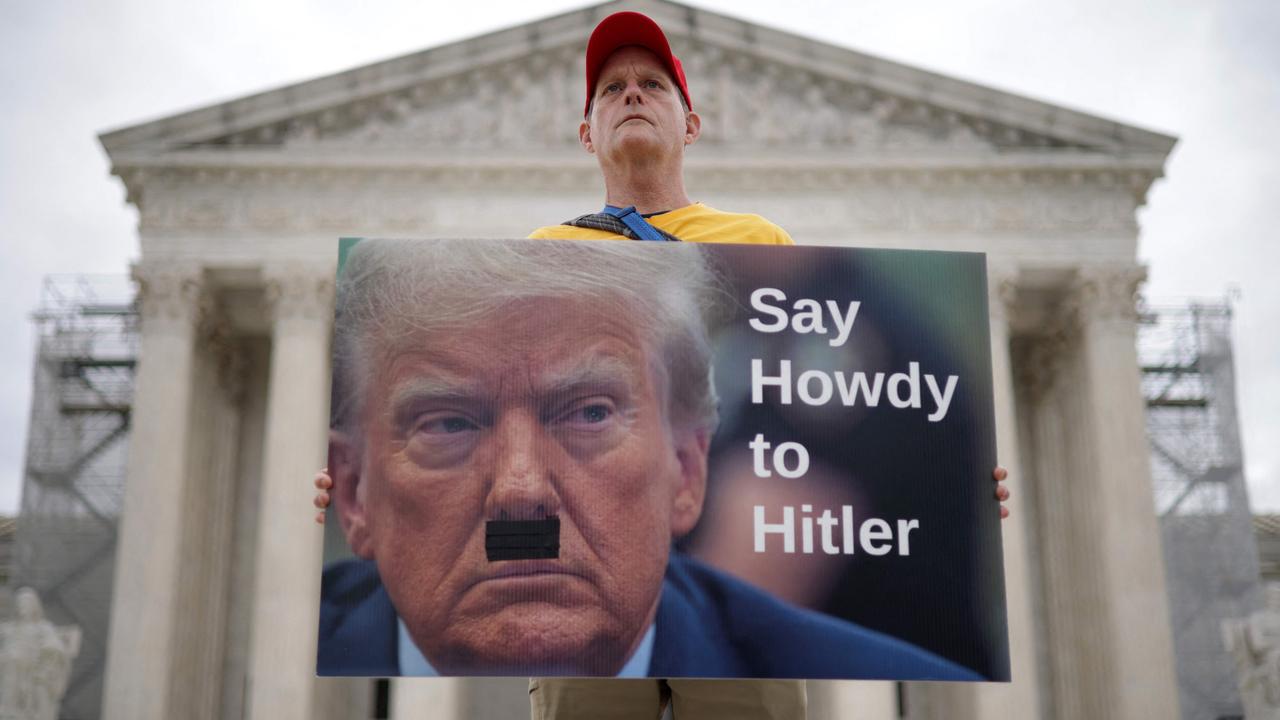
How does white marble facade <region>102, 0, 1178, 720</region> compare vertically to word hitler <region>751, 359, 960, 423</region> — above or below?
above

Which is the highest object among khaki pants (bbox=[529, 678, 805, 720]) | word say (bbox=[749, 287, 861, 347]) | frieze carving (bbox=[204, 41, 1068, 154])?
frieze carving (bbox=[204, 41, 1068, 154])

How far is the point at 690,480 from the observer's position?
13.5 ft

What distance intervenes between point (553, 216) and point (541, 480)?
2414cm

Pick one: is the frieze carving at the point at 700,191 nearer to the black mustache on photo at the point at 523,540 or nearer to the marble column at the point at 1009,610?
the marble column at the point at 1009,610

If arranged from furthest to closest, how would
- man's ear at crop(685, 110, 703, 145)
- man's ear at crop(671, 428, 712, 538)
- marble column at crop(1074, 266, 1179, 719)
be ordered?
marble column at crop(1074, 266, 1179, 719) → man's ear at crop(685, 110, 703, 145) → man's ear at crop(671, 428, 712, 538)

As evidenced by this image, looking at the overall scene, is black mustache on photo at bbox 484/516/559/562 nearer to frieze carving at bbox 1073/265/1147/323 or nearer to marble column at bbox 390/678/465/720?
marble column at bbox 390/678/465/720

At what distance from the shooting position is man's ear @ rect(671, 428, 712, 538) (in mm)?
4090

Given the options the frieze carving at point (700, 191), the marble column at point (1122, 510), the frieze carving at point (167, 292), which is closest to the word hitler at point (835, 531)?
the marble column at point (1122, 510)

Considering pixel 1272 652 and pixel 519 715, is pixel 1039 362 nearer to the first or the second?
pixel 1272 652

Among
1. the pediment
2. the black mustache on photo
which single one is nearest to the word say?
the black mustache on photo

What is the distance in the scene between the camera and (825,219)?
92.5ft

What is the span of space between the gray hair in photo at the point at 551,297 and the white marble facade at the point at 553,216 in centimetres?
2261

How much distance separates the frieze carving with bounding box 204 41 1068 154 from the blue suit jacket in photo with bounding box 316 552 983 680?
2452cm

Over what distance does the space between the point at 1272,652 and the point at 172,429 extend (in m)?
20.7
